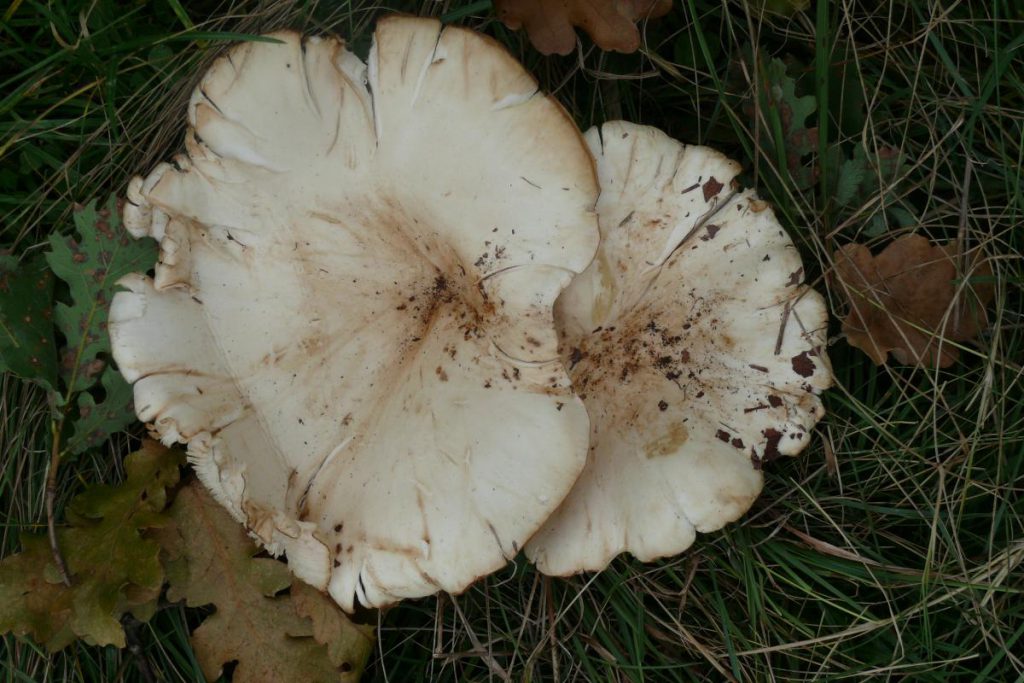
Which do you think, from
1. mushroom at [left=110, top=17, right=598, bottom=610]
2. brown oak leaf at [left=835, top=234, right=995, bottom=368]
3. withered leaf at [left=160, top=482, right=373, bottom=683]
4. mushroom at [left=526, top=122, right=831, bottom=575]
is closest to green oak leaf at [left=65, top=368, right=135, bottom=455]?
withered leaf at [left=160, top=482, right=373, bottom=683]

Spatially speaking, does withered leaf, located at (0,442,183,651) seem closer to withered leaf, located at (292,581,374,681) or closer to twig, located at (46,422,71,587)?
twig, located at (46,422,71,587)

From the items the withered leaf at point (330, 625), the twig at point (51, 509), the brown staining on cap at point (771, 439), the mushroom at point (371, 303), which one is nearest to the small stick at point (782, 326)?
the brown staining on cap at point (771, 439)

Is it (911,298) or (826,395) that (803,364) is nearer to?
(826,395)

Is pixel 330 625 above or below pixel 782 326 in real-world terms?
below

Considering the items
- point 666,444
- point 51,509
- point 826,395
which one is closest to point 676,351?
point 666,444

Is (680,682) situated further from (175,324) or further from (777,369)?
(175,324)

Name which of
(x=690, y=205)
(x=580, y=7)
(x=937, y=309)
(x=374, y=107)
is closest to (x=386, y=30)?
(x=374, y=107)

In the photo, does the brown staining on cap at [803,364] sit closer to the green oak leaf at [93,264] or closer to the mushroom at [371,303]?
the mushroom at [371,303]
